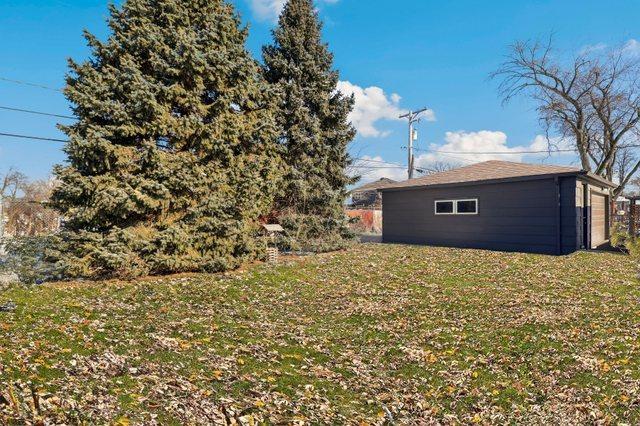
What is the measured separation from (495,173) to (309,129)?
23.4ft

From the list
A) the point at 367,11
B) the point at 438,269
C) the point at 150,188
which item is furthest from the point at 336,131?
the point at 150,188

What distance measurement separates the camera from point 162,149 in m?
8.47

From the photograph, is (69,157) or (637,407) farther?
(69,157)

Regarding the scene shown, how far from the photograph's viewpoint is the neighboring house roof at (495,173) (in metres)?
12.7

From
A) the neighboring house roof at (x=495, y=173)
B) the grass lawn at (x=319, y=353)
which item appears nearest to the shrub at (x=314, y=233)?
the grass lawn at (x=319, y=353)

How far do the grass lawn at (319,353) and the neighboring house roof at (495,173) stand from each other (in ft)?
18.2

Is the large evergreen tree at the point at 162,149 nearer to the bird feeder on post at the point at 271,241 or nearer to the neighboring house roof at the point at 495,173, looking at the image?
the bird feeder on post at the point at 271,241

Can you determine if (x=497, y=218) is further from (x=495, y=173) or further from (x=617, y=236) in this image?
(x=617, y=236)

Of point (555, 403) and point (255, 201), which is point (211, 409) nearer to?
point (555, 403)

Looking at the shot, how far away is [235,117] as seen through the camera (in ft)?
30.2

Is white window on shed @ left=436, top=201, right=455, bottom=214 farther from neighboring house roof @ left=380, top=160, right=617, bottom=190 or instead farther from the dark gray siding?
neighboring house roof @ left=380, top=160, right=617, bottom=190

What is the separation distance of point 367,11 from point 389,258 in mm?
7348

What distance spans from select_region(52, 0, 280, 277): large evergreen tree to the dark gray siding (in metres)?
8.28

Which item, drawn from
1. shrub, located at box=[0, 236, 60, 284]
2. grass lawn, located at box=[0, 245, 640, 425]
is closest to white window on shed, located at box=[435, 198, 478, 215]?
grass lawn, located at box=[0, 245, 640, 425]
